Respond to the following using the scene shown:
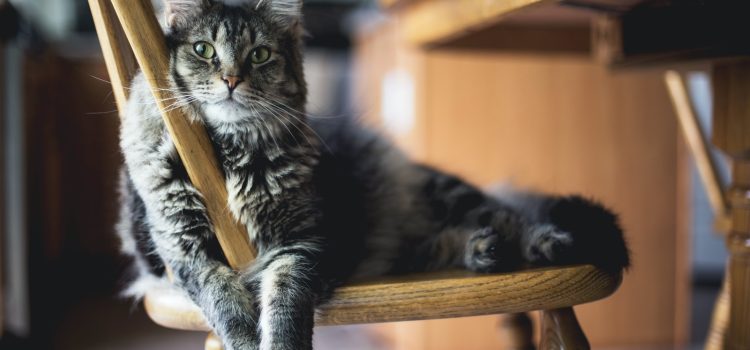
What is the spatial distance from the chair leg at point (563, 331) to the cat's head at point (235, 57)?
447 mm

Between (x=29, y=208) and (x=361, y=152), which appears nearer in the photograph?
(x=361, y=152)

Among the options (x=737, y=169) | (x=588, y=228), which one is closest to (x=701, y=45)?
(x=737, y=169)

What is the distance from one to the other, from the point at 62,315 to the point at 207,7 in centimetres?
224

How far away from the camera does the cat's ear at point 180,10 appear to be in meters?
0.86

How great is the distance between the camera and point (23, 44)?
2.27 metres

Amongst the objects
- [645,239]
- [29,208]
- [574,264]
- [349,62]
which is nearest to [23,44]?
[29,208]

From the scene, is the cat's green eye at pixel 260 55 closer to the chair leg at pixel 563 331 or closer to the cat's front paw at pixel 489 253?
the cat's front paw at pixel 489 253

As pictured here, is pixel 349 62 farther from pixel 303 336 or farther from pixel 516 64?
pixel 303 336

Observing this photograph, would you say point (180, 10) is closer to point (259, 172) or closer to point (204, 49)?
point (204, 49)

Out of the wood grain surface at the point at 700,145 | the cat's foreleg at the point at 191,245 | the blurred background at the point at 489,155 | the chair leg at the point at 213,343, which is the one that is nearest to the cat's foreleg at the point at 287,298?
the cat's foreleg at the point at 191,245

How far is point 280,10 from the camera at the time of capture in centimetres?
92

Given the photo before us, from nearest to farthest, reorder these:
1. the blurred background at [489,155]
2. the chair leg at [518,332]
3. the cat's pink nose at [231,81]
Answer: the cat's pink nose at [231,81], the chair leg at [518,332], the blurred background at [489,155]

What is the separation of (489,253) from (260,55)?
0.40 meters

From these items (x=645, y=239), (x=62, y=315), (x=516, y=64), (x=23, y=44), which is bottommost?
(x=62, y=315)
